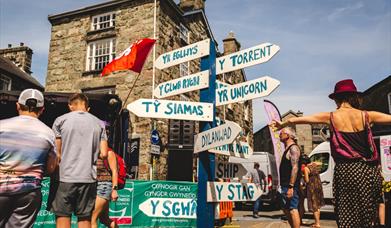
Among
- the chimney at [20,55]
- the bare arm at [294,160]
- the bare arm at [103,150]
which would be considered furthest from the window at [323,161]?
the chimney at [20,55]

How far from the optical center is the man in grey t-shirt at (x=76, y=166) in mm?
3520

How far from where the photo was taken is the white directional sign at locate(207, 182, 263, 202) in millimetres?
3990

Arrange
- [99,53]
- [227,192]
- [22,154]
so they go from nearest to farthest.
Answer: [22,154] < [227,192] < [99,53]

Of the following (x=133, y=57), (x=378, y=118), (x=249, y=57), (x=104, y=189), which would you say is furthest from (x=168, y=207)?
(x=133, y=57)

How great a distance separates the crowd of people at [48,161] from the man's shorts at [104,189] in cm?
119

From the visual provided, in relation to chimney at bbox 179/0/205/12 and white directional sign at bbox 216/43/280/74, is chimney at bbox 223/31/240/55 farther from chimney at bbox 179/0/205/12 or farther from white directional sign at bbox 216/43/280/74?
white directional sign at bbox 216/43/280/74

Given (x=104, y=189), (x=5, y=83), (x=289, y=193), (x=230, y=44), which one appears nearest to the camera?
(x=104, y=189)

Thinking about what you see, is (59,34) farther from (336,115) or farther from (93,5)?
(336,115)

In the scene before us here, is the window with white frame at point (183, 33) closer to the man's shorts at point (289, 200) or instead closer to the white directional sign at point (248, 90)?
the man's shorts at point (289, 200)

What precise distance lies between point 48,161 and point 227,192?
6.58 ft

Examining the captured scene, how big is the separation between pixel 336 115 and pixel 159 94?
236cm

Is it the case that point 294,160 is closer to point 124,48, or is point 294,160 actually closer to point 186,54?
point 186,54

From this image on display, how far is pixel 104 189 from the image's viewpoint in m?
5.06

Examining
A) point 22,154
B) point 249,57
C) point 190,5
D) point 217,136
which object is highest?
point 190,5
